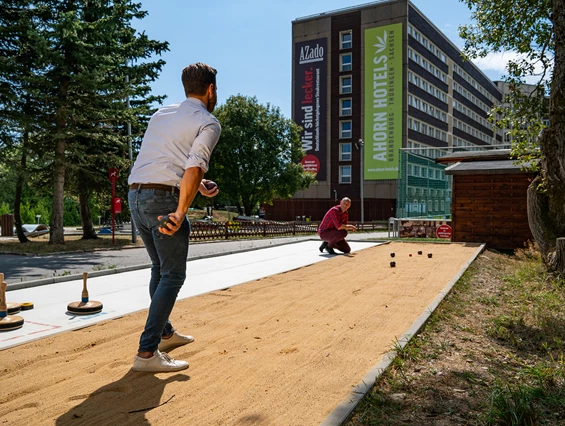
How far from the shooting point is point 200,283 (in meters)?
8.27

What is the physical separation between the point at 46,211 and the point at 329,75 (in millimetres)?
33672

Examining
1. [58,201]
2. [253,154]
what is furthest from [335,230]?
[253,154]

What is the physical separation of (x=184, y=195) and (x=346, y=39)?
A: 55514 mm

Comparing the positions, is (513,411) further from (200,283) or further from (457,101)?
(457,101)

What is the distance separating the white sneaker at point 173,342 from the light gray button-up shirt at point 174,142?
150cm

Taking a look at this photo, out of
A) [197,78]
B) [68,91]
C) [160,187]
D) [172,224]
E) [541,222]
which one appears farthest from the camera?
[68,91]

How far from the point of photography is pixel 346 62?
54.2 m

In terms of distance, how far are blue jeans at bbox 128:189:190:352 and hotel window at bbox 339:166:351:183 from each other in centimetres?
5084

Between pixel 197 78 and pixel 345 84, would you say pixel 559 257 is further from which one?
pixel 345 84

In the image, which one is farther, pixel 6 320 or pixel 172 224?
pixel 6 320

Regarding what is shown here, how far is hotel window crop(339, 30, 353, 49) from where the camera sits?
53875 mm

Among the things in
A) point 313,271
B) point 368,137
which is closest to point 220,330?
point 313,271

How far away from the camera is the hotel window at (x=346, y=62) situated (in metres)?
53.8

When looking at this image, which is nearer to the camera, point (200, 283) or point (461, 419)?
point (461, 419)
